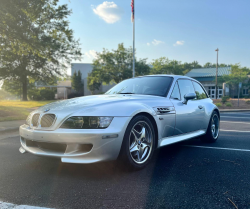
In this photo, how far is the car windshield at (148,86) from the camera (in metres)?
4.41

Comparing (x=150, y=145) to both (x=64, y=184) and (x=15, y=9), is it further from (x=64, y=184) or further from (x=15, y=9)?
(x=15, y=9)

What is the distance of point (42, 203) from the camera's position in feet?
7.64

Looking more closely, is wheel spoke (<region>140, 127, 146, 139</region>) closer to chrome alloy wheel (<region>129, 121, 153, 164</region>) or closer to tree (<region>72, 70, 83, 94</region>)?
chrome alloy wheel (<region>129, 121, 153, 164</region>)

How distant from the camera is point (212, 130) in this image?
217 inches

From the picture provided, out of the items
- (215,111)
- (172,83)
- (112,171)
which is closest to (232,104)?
(215,111)

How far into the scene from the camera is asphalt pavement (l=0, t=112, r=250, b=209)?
236cm

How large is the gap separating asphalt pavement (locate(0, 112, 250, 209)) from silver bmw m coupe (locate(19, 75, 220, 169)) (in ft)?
0.96

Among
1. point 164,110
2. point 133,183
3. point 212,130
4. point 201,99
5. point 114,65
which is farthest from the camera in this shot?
point 114,65

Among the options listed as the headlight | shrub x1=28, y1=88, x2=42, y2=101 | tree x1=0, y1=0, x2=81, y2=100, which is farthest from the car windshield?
shrub x1=28, y1=88, x2=42, y2=101

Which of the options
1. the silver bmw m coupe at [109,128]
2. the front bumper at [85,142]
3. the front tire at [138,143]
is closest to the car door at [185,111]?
the silver bmw m coupe at [109,128]

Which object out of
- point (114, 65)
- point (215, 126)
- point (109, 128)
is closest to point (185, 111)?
point (215, 126)

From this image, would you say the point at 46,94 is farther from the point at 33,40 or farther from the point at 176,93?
the point at 176,93

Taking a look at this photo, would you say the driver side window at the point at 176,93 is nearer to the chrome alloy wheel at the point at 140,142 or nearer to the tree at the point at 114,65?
the chrome alloy wheel at the point at 140,142

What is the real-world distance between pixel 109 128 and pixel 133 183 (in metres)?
0.73
